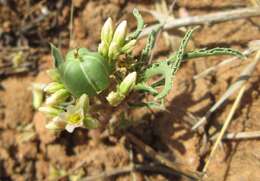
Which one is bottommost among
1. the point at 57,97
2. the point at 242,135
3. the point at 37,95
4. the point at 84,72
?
the point at 242,135

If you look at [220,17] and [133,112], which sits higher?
[220,17]

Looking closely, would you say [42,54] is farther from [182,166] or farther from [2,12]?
[182,166]

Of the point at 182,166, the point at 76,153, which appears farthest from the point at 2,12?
the point at 182,166

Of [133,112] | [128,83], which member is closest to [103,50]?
[128,83]

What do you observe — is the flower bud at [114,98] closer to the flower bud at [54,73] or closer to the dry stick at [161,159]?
the flower bud at [54,73]

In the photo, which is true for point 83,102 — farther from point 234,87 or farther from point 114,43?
point 234,87

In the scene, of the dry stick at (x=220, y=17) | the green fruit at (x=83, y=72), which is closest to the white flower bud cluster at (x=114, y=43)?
the green fruit at (x=83, y=72)

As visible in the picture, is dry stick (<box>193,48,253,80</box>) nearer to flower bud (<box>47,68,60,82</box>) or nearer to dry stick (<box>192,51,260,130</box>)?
dry stick (<box>192,51,260,130</box>)
